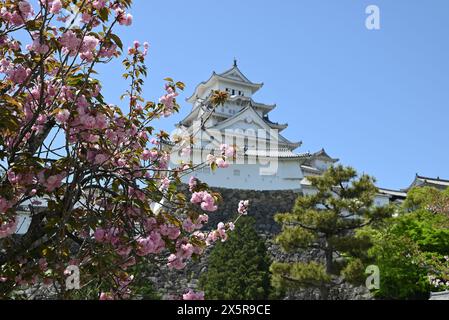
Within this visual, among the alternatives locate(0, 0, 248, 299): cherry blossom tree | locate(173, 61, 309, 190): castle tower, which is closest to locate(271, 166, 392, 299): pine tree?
locate(173, 61, 309, 190): castle tower

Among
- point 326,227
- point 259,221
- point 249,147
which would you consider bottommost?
point 326,227

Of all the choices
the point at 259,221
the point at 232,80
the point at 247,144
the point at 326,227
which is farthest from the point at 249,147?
the point at 326,227

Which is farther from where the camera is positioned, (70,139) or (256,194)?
(256,194)

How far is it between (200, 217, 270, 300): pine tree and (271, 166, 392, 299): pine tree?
7.35 feet

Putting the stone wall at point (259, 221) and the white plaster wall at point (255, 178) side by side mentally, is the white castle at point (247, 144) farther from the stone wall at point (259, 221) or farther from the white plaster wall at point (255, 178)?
the stone wall at point (259, 221)

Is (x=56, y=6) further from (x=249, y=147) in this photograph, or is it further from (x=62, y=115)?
(x=249, y=147)

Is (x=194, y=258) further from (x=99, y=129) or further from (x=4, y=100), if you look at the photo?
(x=4, y=100)

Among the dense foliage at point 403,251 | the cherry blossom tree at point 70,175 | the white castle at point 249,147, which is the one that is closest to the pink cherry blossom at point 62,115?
the cherry blossom tree at point 70,175

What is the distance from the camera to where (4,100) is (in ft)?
10.6

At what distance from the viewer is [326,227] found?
1469 centimetres

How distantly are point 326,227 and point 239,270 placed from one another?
148 inches

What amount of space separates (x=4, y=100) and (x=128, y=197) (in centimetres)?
109

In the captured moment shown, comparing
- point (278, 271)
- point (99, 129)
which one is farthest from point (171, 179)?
point (278, 271)

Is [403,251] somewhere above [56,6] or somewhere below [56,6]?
below
